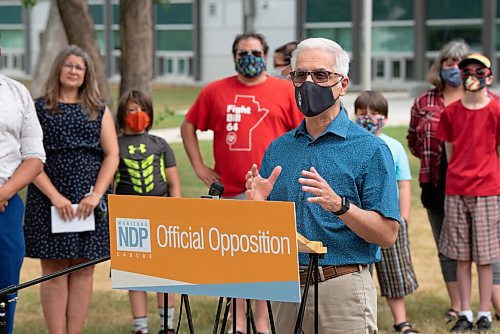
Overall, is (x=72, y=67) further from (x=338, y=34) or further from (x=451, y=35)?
(x=338, y=34)

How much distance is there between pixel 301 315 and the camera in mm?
3846

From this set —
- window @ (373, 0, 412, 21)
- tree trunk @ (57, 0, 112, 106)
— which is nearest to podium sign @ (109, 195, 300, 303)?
tree trunk @ (57, 0, 112, 106)

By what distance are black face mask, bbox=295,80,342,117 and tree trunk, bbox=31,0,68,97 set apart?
26.0m

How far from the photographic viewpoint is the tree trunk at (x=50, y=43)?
2996 centimetres

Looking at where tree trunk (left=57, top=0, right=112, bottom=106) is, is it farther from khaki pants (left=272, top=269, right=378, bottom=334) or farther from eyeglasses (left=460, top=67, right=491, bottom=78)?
khaki pants (left=272, top=269, right=378, bottom=334)

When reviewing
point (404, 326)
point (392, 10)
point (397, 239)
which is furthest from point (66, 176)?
point (392, 10)

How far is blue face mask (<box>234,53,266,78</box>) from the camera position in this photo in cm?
735

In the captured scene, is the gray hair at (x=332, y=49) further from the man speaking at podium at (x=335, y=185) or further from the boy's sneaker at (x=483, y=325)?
the boy's sneaker at (x=483, y=325)

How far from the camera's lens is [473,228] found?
7727 millimetres

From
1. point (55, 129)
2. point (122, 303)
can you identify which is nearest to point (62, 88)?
point (55, 129)

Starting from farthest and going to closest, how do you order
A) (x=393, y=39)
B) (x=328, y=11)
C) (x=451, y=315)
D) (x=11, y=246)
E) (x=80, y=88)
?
1. (x=328, y=11)
2. (x=393, y=39)
3. (x=451, y=315)
4. (x=80, y=88)
5. (x=11, y=246)

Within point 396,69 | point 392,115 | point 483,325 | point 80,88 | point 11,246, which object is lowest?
point 392,115

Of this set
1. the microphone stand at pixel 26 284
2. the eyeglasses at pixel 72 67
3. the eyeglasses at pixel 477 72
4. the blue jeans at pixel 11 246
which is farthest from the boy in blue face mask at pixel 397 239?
the microphone stand at pixel 26 284

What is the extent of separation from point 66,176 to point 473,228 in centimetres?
294
